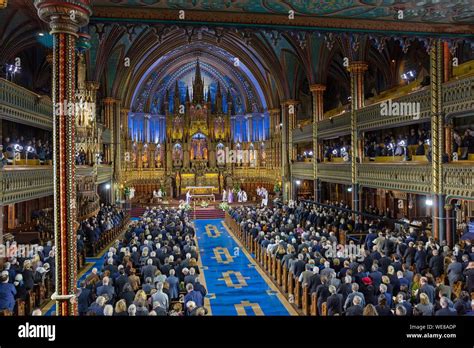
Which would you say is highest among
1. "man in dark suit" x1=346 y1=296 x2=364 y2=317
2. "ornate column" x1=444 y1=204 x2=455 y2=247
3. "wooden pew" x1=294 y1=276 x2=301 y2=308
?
"ornate column" x1=444 y1=204 x2=455 y2=247

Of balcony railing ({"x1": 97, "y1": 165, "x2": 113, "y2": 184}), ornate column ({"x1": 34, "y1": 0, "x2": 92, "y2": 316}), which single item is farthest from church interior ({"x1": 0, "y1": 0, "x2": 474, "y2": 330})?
balcony railing ({"x1": 97, "y1": 165, "x2": 113, "y2": 184})

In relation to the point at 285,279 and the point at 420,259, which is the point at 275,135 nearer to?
the point at 285,279

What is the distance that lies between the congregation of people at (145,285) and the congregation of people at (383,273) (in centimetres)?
314

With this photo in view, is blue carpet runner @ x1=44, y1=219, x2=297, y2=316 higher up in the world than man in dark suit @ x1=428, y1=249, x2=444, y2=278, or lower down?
lower down

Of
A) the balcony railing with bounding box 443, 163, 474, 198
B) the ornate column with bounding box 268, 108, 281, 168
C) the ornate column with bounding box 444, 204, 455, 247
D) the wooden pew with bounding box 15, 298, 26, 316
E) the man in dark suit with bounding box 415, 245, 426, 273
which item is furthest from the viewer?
the ornate column with bounding box 268, 108, 281, 168

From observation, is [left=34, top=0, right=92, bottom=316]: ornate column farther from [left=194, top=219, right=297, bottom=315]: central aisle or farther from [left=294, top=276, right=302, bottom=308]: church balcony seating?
[left=294, top=276, right=302, bottom=308]: church balcony seating

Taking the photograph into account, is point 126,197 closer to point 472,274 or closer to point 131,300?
point 131,300

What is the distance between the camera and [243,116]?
4566 centimetres

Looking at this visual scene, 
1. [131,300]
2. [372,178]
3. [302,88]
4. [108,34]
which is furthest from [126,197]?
[131,300]

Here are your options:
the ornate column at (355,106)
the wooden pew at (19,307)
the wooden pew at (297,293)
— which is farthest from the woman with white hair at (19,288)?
the ornate column at (355,106)

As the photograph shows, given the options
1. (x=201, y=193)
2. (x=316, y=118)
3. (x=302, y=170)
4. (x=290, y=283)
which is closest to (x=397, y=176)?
(x=290, y=283)

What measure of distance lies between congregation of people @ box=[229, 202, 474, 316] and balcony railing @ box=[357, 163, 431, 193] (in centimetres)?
201

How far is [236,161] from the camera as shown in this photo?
1751 inches

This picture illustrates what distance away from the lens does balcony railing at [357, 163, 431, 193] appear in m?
16.6
